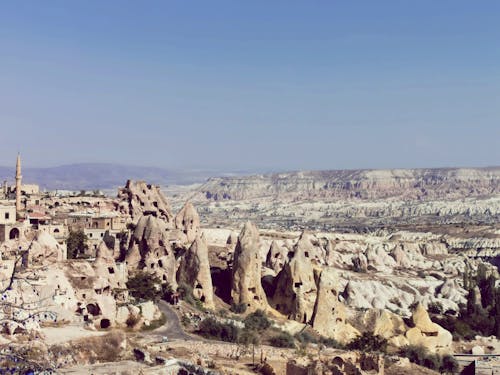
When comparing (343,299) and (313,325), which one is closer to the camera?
(313,325)

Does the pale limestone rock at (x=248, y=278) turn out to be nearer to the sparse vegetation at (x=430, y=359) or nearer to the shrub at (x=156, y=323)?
the sparse vegetation at (x=430, y=359)

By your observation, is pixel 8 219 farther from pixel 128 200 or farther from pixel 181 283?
pixel 128 200

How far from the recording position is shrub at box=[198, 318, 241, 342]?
3981 cm

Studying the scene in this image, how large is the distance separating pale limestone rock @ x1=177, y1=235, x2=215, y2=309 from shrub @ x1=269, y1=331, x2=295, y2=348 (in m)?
7.82

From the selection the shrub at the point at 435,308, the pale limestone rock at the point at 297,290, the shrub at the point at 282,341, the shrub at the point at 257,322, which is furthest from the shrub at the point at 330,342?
the shrub at the point at 435,308

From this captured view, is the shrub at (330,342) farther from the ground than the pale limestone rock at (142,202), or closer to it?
closer to it

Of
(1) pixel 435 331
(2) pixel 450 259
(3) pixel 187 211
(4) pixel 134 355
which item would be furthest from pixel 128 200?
(2) pixel 450 259

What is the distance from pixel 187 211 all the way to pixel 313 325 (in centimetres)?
1700

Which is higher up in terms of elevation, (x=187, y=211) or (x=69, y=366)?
(x=187, y=211)

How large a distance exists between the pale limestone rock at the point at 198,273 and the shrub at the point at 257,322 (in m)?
3.20

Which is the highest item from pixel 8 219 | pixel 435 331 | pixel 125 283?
pixel 8 219

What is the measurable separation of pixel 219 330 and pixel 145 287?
5965 millimetres

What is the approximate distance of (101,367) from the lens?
2720cm

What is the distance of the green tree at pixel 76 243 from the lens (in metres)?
48.9
